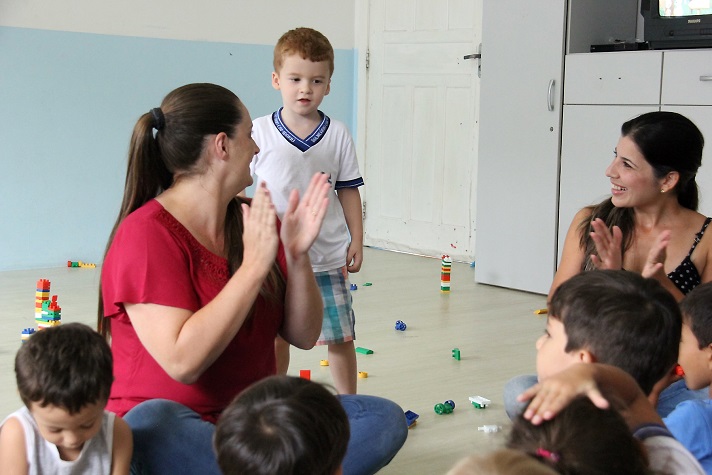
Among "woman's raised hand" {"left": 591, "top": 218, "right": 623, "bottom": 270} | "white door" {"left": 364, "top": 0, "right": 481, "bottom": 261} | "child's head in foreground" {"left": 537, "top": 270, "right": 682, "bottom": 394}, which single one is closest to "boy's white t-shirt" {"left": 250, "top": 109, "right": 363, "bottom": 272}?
"woman's raised hand" {"left": 591, "top": 218, "right": 623, "bottom": 270}

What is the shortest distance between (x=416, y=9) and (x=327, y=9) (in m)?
0.67

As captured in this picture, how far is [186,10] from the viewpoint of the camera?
588cm

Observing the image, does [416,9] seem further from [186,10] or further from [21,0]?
[21,0]

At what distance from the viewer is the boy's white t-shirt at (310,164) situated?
3.02 metres

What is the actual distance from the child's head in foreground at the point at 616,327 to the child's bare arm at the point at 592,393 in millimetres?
96

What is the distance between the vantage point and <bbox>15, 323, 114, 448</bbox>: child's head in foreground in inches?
67.0

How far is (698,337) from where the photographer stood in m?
1.94

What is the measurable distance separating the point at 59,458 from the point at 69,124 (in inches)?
159

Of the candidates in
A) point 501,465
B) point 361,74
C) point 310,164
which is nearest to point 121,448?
point 501,465

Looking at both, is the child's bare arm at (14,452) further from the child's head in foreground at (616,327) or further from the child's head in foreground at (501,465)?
the child's head in foreground at (501,465)

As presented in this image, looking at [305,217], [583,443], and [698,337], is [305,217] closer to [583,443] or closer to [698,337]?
[698,337]

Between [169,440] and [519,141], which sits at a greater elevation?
[519,141]

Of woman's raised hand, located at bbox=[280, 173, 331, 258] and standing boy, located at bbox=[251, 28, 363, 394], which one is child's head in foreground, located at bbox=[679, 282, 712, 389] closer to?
woman's raised hand, located at bbox=[280, 173, 331, 258]

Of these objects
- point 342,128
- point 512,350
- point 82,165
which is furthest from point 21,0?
point 512,350
